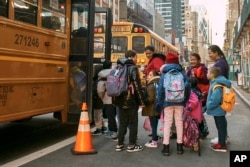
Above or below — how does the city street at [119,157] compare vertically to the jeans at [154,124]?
below

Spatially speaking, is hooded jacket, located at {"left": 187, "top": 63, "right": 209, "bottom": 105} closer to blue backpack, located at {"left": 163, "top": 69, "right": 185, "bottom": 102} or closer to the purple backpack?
the purple backpack

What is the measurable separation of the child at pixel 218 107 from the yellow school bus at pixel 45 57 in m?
2.25

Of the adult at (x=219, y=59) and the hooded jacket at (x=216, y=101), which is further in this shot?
the adult at (x=219, y=59)

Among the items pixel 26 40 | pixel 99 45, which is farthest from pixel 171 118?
pixel 99 45

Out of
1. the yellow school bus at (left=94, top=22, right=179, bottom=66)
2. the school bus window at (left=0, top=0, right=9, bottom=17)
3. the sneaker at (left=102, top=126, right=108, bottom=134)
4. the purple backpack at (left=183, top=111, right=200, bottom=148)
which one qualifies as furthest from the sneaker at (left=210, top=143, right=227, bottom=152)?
the yellow school bus at (left=94, top=22, right=179, bottom=66)

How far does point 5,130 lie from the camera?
803 cm

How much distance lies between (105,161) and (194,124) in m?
1.55

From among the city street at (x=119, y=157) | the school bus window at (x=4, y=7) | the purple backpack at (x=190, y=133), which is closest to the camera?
the school bus window at (x=4, y=7)

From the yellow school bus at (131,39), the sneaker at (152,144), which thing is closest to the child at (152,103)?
the sneaker at (152,144)

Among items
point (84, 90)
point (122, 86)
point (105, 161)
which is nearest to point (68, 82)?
point (84, 90)

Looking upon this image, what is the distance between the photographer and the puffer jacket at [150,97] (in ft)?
20.4

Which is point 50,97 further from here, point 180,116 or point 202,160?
point 202,160

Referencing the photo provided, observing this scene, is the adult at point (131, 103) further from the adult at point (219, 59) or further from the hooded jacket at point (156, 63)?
the adult at point (219, 59)

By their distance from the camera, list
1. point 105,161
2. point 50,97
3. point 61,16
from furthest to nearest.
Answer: point 61,16 → point 50,97 → point 105,161
